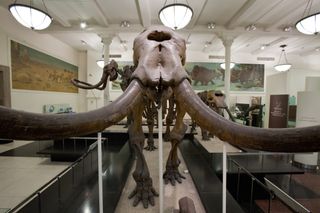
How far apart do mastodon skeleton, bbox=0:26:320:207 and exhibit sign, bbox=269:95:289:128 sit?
24.9 feet

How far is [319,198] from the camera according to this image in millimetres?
3676

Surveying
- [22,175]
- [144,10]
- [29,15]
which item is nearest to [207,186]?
[22,175]

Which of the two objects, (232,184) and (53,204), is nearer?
(53,204)

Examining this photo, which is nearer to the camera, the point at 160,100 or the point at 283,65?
the point at 160,100

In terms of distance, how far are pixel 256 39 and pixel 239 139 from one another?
1069cm

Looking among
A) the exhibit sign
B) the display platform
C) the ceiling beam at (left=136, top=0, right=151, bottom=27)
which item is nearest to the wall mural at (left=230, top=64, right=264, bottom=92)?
the exhibit sign

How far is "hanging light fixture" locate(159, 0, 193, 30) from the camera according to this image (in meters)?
4.00

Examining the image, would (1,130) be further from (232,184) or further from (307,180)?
(307,180)

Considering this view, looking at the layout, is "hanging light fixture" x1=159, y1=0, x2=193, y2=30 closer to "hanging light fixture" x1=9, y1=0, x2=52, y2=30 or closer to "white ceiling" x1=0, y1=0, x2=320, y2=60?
"white ceiling" x1=0, y1=0, x2=320, y2=60

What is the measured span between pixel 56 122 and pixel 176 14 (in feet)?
13.3

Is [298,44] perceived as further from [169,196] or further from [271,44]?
[169,196]

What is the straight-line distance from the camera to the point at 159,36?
5.48 feet

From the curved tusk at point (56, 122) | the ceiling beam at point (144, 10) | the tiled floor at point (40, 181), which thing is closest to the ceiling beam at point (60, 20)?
the ceiling beam at point (144, 10)

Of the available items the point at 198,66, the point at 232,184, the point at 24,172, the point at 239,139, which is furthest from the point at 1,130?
the point at 198,66
